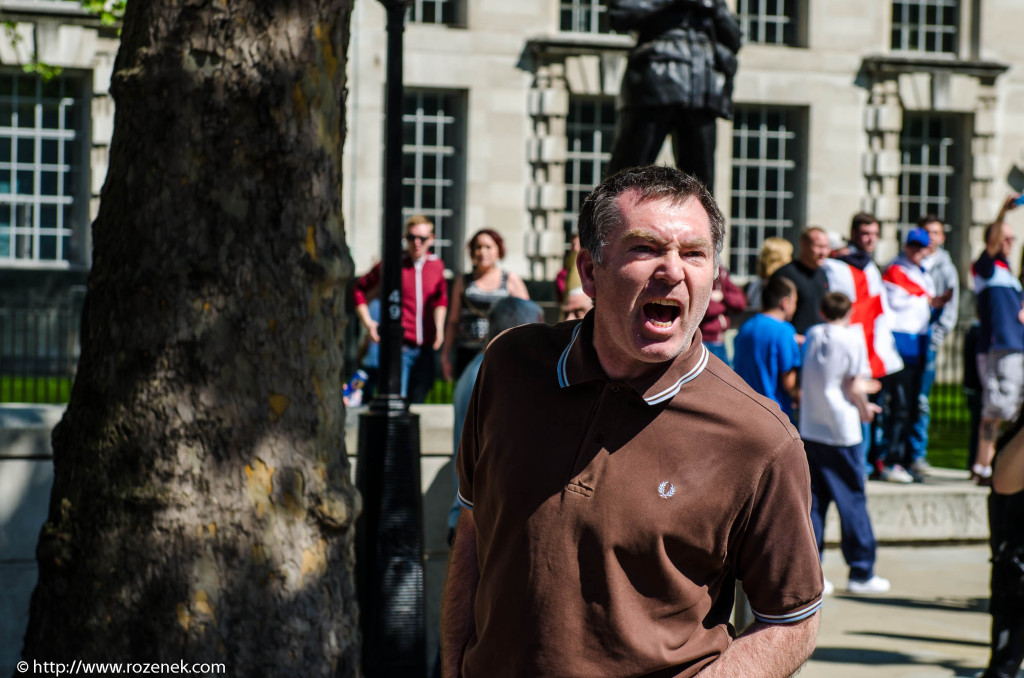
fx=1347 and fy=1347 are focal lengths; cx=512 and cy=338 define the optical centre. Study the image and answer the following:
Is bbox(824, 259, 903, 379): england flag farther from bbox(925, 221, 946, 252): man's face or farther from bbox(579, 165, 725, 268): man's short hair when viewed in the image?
bbox(579, 165, 725, 268): man's short hair

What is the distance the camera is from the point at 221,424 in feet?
13.1

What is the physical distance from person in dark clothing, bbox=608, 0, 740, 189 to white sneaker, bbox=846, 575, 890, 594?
2.43 m

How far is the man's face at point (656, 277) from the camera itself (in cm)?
251

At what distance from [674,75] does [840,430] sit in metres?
2.23

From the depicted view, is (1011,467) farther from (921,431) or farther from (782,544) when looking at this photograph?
(921,431)

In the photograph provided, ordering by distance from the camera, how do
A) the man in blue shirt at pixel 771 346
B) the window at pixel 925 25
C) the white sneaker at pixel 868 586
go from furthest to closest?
the window at pixel 925 25, the white sneaker at pixel 868 586, the man in blue shirt at pixel 771 346

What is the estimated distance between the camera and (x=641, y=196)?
2.55 m

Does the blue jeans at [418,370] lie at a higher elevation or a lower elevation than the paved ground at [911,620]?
higher

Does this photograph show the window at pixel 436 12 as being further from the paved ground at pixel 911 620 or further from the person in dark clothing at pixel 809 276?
the paved ground at pixel 911 620

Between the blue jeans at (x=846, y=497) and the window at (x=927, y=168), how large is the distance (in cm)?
1756

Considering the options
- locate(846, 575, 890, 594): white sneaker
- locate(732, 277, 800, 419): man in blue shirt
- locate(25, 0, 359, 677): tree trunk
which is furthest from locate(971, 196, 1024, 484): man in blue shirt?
locate(25, 0, 359, 677): tree trunk

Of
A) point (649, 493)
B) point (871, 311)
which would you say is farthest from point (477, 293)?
point (649, 493)

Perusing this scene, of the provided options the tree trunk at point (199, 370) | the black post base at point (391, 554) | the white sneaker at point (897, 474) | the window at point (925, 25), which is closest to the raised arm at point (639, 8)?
the black post base at point (391, 554)

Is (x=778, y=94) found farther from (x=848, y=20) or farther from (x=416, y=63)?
(x=416, y=63)
